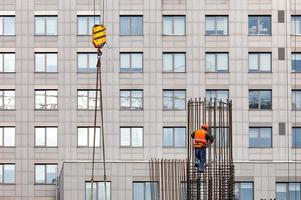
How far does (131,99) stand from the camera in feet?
287

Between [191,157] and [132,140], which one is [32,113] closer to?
[132,140]

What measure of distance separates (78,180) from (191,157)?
1877 cm

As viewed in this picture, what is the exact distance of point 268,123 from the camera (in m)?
87.2

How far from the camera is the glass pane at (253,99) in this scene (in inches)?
3452

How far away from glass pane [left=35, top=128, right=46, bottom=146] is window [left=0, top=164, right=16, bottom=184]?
2.49m

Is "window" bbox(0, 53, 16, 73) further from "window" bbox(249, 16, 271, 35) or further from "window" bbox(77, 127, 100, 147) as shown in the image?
"window" bbox(249, 16, 271, 35)

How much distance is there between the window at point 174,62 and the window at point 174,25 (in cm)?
164

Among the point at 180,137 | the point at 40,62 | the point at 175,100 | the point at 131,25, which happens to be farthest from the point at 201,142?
the point at 40,62

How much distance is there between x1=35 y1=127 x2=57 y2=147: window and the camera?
87.2 m

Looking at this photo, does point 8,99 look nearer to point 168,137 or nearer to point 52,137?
point 52,137

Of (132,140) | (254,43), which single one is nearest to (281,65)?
(254,43)

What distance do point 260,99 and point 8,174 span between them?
1936 centimetres

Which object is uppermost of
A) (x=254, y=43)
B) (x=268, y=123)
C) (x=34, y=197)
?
(x=254, y=43)

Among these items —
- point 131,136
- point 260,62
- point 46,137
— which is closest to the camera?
point 131,136
